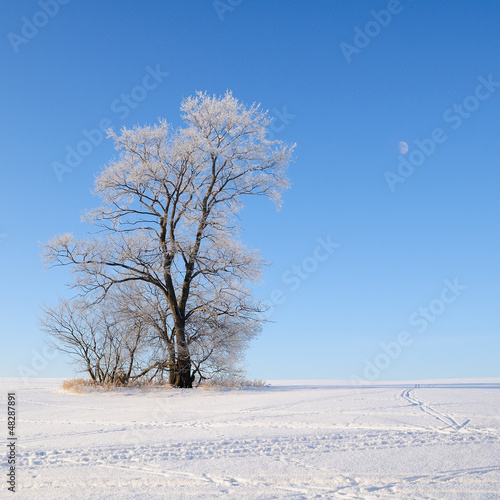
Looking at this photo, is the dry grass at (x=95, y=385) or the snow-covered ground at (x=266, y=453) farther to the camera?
the dry grass at (x=95, y=385)

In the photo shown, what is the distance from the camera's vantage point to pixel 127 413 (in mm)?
9312

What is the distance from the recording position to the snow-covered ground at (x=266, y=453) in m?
4.09

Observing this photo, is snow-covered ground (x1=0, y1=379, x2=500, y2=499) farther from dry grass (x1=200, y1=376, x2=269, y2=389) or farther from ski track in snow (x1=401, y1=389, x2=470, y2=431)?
dry grass (x1=200, y1=376, x2=269, y2=389)

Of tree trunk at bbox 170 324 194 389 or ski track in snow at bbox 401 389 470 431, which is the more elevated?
tree trunk at bbox 170 324 194 389

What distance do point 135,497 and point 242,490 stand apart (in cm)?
88

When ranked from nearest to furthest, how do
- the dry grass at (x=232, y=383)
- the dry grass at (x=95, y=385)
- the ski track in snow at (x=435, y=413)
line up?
the ski track in snow at (x=435, y=413) → the dry grass at (x=95, y=385) → the dry grass at (x=232, y=383)

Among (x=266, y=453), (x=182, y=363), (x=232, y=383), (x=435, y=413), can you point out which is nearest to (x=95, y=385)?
(x=182, y=363)

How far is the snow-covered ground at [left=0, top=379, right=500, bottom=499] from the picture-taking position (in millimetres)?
4090

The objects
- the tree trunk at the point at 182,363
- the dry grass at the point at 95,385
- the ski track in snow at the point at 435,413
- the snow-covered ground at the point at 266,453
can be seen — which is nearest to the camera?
the snow-covered ground at the point at 266,453

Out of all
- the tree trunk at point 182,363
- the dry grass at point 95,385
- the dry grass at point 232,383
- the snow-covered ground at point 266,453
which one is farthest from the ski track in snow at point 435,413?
the dry grass at point 95,385

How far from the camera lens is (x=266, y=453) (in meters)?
5.26

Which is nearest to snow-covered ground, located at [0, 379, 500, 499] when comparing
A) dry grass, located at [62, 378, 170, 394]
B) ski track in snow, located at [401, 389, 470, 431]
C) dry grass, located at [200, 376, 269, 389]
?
ski track in snow, located at [401, 389, 470, 431]

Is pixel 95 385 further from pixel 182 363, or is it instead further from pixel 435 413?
pixel 435 413

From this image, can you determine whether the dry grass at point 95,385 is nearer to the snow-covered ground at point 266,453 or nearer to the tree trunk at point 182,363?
the tree trunk at point 182,363
